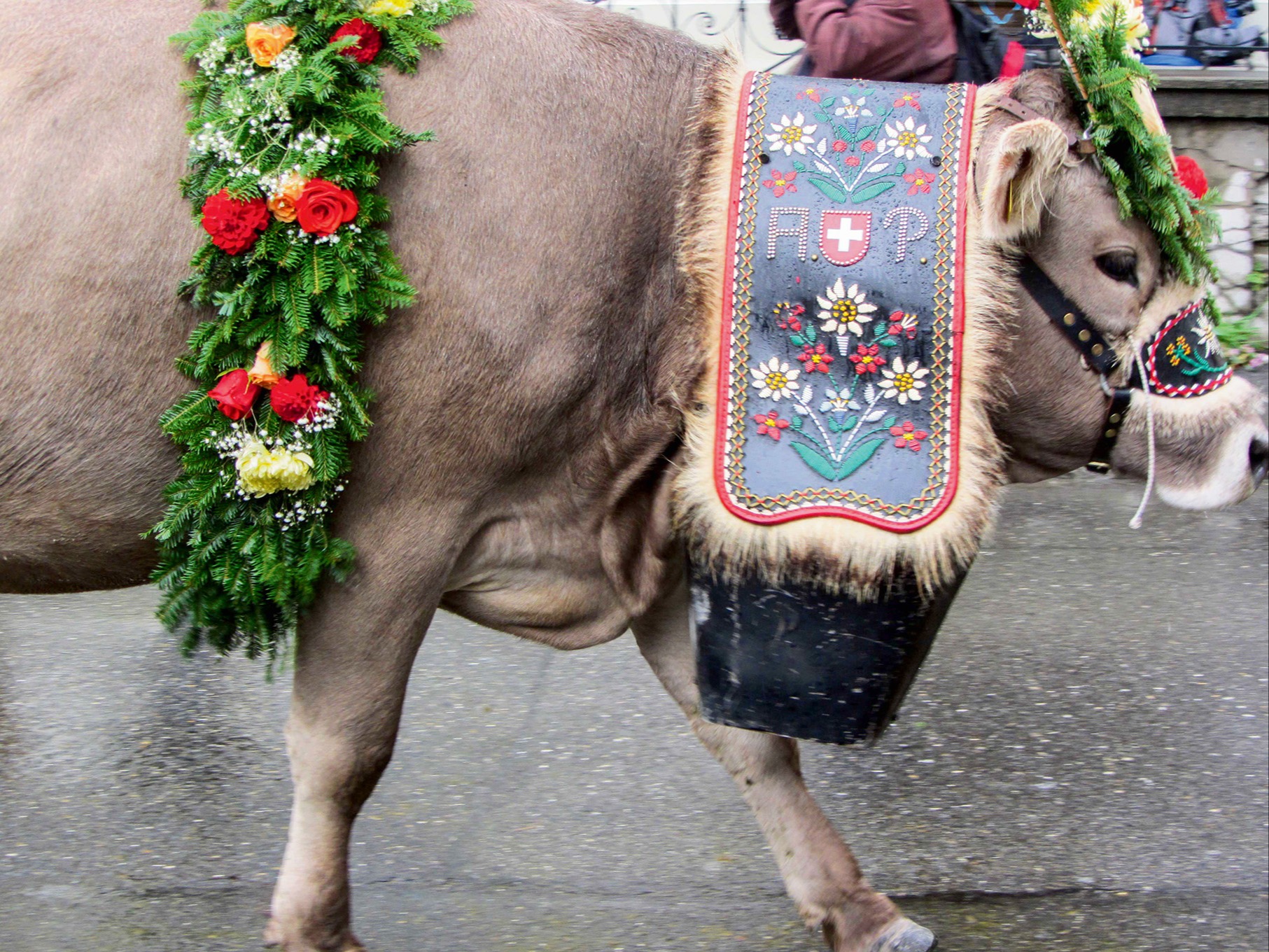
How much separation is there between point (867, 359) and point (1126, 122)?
547mm

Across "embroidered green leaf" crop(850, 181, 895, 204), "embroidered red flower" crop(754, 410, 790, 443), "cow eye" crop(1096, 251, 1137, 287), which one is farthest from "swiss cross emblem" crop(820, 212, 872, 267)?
"cow eye" crop(1096, 251, 1137, 287)

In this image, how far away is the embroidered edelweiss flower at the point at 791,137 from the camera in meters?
2.19

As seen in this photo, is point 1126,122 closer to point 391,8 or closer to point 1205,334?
point 1205,334

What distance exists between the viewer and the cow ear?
2.08 m

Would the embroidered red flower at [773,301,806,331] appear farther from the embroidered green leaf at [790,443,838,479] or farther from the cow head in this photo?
the cow head

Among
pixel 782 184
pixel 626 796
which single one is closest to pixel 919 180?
pixel 782 184

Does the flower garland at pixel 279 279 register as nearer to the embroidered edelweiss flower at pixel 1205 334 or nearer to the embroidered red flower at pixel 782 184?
the embroidered red flower at pixel 782 184

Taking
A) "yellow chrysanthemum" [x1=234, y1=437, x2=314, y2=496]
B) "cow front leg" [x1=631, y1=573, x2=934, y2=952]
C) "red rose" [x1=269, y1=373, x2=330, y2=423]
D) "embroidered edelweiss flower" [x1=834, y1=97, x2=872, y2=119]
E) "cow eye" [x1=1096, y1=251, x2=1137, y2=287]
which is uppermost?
"embroidered edelweiss flower" [x1=834, y1=97, x2=872, y2=119]

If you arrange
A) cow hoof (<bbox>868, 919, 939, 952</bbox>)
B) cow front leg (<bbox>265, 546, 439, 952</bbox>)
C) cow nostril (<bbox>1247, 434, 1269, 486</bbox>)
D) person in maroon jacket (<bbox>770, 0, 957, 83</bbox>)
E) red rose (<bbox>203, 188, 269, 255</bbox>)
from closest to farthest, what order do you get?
1. red rose (<bbox>203, 188, 269, 255</bbox>)
2. cow front leg (<bbox>265, 546, 439, 952</bbox>)
3. cow nostril (<bbox>1247, 434, 1269, 486</bbox>)
4. cow hoof (<bbox>868, 919, 939, 952</bbox>)
5. person in maroon jacket (<bbox>770, 0, 957, 83</bbox>)

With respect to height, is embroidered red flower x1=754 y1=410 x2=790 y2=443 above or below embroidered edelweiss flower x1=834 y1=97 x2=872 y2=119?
below

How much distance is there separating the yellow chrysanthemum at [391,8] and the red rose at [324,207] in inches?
12.1

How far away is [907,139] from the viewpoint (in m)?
2.18

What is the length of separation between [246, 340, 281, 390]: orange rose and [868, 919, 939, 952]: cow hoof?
1.51 m

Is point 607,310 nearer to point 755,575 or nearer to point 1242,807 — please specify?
point 755,575
